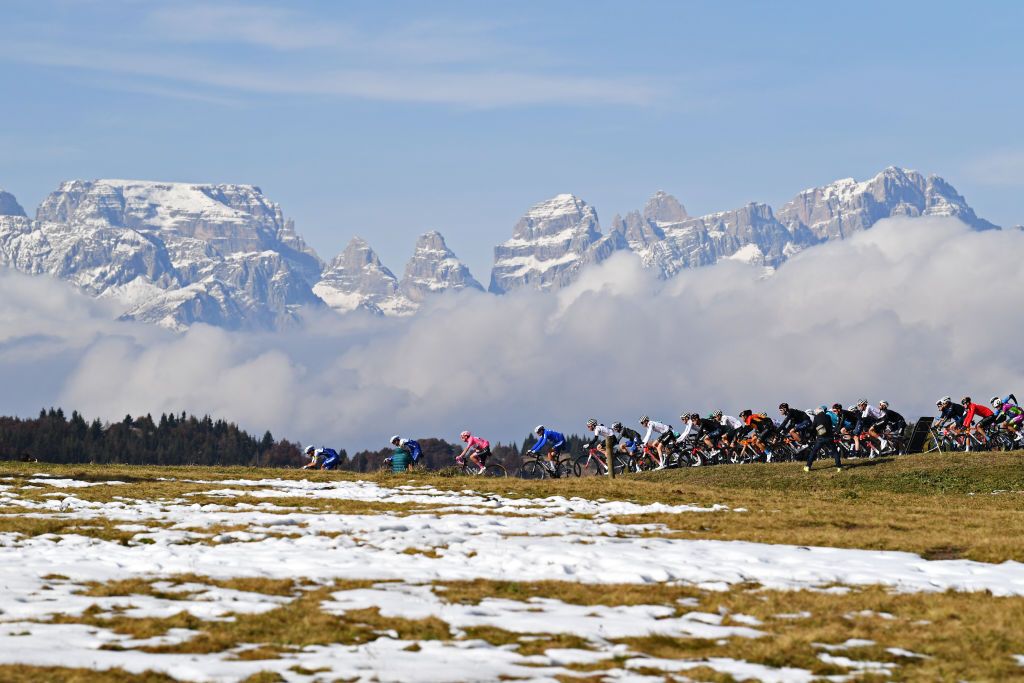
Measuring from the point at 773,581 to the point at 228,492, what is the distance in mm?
19492

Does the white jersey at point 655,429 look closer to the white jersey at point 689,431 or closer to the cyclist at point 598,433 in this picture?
the white jersey at point 689,431

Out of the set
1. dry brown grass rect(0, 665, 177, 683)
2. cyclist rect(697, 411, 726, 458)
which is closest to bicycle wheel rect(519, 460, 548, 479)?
cyclist rect(697, 411, 726, 458)

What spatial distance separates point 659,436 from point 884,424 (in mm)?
8794

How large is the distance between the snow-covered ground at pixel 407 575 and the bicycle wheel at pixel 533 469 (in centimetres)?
1932

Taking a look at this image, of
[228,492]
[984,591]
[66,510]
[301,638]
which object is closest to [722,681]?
[301,638]

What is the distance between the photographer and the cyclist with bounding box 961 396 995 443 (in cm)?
4869

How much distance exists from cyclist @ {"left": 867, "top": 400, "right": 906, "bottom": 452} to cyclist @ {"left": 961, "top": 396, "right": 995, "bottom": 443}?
286 cm

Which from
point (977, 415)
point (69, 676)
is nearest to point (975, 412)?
point (977, 415)

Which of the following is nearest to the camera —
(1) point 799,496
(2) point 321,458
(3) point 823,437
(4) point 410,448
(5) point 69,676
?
(5) point 69,676

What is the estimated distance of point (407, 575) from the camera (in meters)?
17.6

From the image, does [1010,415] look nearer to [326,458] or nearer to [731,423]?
[731,423]

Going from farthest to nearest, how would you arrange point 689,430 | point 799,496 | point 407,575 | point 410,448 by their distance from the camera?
point 689,430
point 410,448
point 799,496
point 407,575

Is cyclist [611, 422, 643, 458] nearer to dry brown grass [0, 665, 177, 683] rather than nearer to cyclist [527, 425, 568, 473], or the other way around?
cyclist [527, 425, 568, 473]

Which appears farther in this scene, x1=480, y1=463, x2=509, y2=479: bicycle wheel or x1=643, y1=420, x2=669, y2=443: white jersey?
x1=643, y1=420, x2=669, y2=443: white jersey
